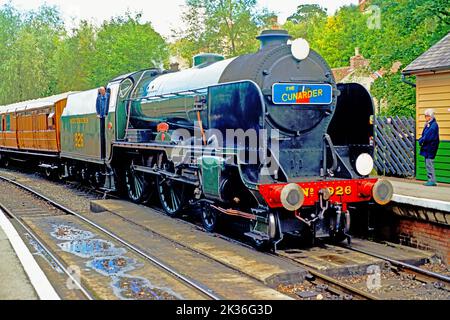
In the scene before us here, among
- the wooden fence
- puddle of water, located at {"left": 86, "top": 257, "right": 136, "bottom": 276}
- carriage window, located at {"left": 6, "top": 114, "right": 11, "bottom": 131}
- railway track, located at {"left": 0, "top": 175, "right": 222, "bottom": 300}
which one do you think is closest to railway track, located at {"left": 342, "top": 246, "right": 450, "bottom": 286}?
railway track, located at {"left": 0, "top": 175, "right": 222, "bottom": 300}

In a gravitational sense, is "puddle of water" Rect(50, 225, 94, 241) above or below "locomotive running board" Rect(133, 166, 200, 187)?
below

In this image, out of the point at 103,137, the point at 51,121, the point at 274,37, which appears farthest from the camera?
the point at 51,121

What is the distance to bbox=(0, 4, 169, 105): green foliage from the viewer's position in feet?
109

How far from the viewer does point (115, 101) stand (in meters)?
13.6

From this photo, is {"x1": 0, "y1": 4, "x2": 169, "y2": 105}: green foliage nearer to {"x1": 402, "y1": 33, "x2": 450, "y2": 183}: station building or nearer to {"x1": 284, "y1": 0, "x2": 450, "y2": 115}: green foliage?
{"x1": 284, "y1": 0, "x2": 450, "y2": 115}: green foliage

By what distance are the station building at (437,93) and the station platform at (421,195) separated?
1.77 ft

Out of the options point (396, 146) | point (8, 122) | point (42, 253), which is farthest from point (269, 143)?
point (8, 122)

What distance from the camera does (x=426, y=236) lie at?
8.46 meters

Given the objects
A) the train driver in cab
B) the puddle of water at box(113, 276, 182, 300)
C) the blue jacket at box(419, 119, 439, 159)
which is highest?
the train driver in cab

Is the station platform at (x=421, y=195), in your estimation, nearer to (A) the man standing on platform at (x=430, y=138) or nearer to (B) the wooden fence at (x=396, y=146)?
(A) the man standing on platform at (x=430, y=138)

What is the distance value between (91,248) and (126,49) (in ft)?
84.4

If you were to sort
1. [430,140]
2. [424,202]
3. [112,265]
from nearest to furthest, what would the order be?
[112,265] < [424,202] < [430,140]

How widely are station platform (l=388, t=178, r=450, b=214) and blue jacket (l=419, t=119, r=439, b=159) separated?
0.68 metres

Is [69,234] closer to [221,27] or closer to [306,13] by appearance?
[221,27]
